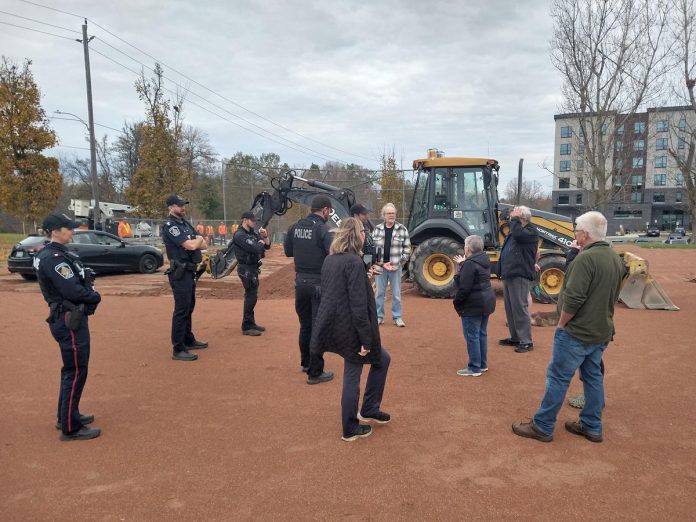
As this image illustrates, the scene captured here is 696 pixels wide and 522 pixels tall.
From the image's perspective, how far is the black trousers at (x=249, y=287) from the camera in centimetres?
692

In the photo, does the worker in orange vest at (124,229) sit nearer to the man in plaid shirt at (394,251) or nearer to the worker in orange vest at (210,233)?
the worker in orange vest at (210,233)

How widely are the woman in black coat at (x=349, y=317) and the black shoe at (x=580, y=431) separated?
1.64m

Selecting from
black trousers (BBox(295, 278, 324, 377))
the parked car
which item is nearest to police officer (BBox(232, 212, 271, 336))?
black trousers (BBox(295, 278, 324, 377))

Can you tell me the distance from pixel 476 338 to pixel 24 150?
21.6 meters

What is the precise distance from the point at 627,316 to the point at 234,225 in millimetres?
21904

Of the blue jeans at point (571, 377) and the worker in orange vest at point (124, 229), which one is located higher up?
the worker in orange vest at point (124, 229)

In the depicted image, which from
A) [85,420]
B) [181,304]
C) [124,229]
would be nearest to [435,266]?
[181,304]

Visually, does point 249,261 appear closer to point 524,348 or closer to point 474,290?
point 474,290

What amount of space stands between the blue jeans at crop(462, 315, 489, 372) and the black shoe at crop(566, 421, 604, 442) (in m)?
1.36

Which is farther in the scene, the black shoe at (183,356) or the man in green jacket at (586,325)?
the black shoe at (183,356)

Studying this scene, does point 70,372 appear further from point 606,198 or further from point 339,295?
point 606,198

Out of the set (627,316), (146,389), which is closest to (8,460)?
(146,389)

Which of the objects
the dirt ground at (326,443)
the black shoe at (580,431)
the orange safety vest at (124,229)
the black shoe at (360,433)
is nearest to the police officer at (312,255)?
the dirt ground at (326,443)

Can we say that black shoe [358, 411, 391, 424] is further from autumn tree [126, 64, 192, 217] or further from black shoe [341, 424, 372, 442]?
autumn tree [126, 64, 192, 217]
